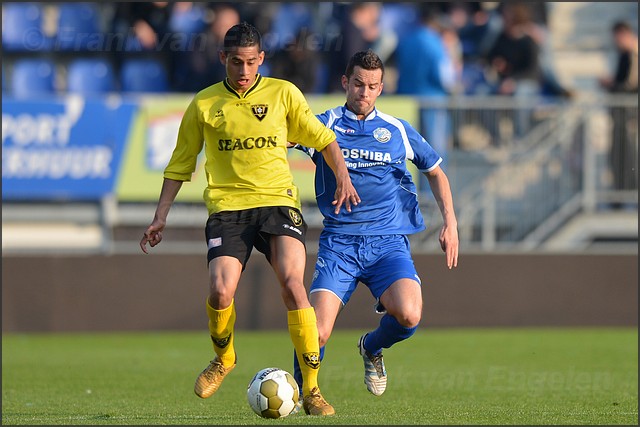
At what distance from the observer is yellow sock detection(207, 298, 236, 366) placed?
7719mm

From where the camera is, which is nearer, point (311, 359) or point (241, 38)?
point (241, 38)

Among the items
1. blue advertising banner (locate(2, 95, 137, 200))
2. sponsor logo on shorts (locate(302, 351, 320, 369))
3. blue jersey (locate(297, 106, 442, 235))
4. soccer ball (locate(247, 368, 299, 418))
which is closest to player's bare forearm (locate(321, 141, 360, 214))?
blue jersey (locate(297, 106, 442, 235))

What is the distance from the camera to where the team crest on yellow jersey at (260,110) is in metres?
7.67

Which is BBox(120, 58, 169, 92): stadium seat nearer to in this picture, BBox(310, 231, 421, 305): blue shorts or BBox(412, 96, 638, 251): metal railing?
BBox(412, 96, 638, 251): metal railing

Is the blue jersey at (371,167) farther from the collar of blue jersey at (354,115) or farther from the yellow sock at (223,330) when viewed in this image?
the yellow sock at (223,330)

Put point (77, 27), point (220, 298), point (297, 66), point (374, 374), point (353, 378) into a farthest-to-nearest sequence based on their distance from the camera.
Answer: point (77, 27)
point (297, 66)
point (353, 378)
point (374, 374)
point (220, 298)

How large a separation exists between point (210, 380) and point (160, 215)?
109 cm

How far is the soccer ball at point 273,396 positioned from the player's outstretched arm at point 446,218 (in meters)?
1.37

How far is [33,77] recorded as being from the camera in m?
17.4

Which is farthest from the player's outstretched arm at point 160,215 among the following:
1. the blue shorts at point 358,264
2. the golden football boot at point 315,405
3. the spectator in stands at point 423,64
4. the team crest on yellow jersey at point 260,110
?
the spectator in stands at point 423,64

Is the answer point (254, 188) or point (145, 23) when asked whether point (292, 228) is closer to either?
point (254, 188)

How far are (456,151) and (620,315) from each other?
10.1 ft

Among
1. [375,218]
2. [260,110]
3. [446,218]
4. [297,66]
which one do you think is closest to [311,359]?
[375,218]

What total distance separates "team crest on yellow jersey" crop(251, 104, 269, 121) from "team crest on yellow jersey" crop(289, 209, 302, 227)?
62 centimetres
